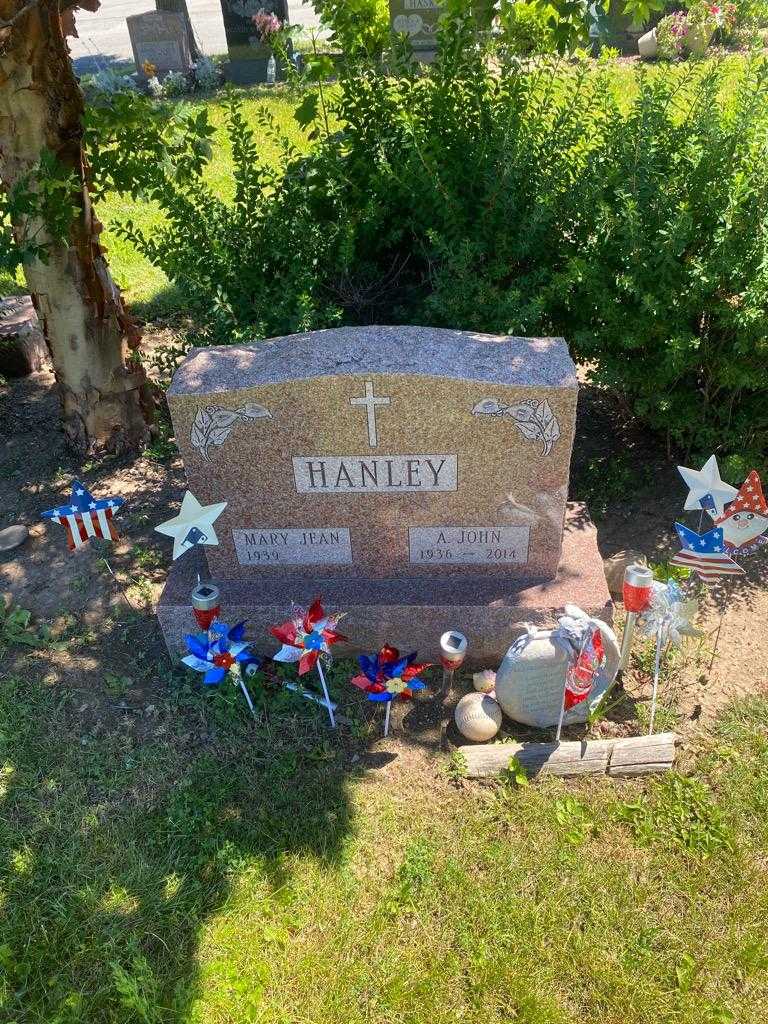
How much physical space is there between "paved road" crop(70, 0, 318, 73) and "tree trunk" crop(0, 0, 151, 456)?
12723 mm

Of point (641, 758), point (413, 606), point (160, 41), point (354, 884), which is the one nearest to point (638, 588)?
point (641, 758)

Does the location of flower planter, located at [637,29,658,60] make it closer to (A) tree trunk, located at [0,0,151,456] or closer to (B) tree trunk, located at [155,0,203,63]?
(B) tree trunk, located at [155,0,203,63]

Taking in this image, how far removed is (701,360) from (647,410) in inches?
17.5

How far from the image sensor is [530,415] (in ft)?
13.2

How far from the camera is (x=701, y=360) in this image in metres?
5.14

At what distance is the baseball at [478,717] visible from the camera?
406 centimetres

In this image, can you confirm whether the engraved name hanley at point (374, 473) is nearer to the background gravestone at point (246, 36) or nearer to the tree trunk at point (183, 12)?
the background gravestone at point (246, 36)

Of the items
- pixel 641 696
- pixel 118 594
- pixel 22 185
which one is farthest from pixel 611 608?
pixel 22 185

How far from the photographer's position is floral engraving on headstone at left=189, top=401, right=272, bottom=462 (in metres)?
4.09

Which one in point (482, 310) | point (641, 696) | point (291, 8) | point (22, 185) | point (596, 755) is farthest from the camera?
point (291, 8)

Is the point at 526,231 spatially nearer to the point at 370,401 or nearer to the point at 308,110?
the point at 308,110

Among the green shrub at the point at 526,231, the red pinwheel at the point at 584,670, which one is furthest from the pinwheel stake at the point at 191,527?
the red pinwheel at the point at 584,670

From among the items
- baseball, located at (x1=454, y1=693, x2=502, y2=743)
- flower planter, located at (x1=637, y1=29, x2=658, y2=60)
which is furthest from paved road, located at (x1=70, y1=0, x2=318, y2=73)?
baseball, located at (x1=454, y1=693, x2=502, y2=743)

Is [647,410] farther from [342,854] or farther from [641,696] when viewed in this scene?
[342,854]
